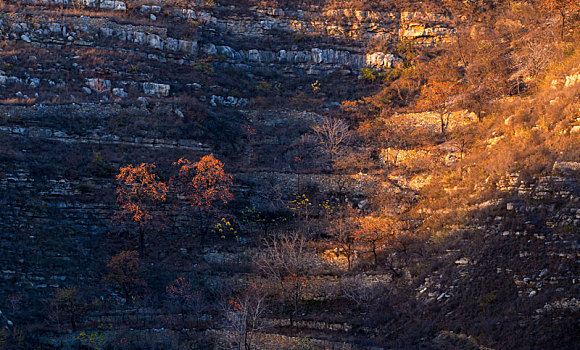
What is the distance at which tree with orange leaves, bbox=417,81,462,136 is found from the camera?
125ft

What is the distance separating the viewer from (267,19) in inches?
2167

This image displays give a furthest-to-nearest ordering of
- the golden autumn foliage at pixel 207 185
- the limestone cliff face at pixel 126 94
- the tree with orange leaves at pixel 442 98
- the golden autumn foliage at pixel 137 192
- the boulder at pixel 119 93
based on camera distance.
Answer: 1. the boulder at pixel 119 93
2. the tree with orange leaves at pixel 442 98
3. the golden autumn foliage at pixel 207 185
4. the golden autumn foliage at pixel 137 192
5. the limestone cliff face at pixel 126 94

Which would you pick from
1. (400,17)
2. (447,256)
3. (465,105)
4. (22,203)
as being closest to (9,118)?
(22,203)

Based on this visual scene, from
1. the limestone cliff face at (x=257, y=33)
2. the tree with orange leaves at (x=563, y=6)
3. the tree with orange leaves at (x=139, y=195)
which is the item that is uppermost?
the tree with orange leaves at (x=563, y=6)

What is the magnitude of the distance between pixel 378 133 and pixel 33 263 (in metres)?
25.9

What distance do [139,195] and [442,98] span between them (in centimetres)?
2300

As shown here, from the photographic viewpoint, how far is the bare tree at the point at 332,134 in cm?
3881

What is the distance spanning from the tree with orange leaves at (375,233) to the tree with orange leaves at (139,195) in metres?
11.7

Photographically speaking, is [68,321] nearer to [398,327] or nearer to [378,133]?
[398,327]

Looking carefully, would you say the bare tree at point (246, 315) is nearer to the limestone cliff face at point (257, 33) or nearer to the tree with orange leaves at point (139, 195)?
the tree with orange leaves at point (139, 195)

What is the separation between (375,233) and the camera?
90.3 feet

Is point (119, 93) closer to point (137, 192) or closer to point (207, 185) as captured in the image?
point (137, 192)

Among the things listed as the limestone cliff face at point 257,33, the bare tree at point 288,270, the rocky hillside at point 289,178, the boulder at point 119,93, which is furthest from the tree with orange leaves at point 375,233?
the limestone cliff face at point 257,33

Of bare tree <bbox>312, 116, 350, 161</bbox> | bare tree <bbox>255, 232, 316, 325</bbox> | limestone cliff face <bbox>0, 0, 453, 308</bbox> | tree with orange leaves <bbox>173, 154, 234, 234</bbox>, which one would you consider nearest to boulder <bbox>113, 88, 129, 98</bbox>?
limestone cliff face <bbox>0, 0, 453, 308</bbox>
